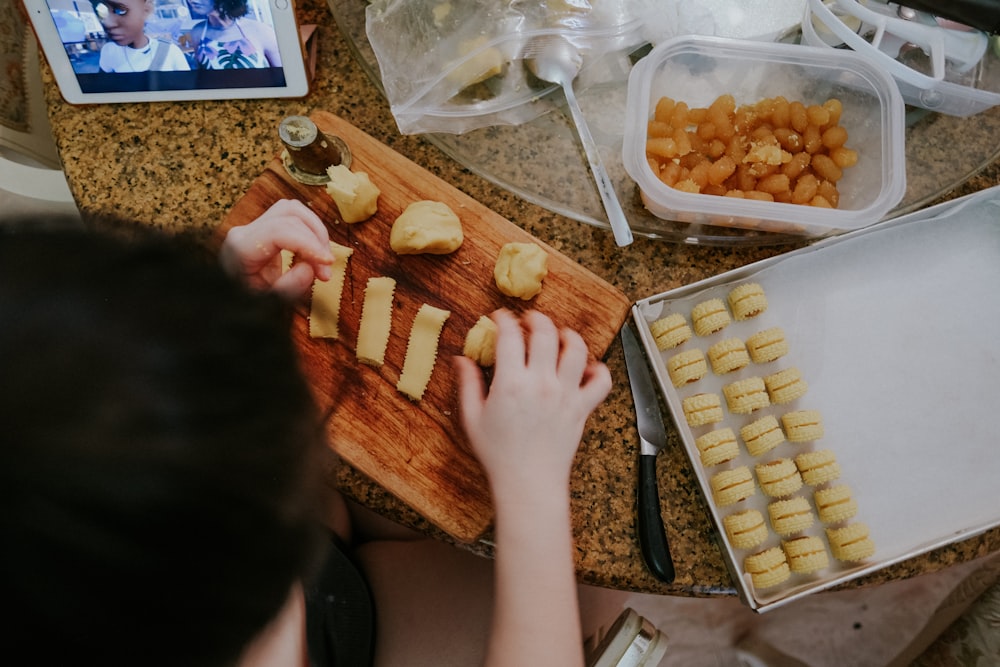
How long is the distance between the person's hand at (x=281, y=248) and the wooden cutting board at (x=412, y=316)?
0.14ft

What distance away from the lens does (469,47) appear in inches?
35.7

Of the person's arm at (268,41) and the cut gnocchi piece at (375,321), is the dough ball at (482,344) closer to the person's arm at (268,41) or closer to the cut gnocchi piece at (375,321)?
the cut gnocchi piece at (375,321)

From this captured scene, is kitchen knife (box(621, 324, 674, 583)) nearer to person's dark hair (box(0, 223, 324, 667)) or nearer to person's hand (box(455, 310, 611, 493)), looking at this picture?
person's hand (box(455, 310, 611, 493))

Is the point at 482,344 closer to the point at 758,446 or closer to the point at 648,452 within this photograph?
the point at 648,452

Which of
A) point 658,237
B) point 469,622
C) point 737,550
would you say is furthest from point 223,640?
point 658,237

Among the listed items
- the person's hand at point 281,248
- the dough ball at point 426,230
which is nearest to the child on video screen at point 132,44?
the person's hand at point 281,248

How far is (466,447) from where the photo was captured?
2.67 feet

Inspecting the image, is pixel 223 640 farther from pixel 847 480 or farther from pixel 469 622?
pixel 847 480

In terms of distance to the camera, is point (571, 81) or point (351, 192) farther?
point (571, 81)

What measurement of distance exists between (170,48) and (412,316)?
0.47 metres

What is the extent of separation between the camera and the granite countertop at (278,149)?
85cm

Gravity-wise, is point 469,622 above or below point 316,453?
below

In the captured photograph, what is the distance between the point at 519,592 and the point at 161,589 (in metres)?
0.39

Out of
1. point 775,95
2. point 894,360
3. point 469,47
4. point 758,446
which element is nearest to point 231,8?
point 469,47
